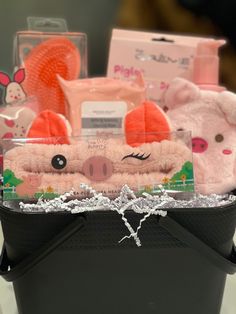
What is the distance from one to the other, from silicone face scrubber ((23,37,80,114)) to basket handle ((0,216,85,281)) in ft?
1.00

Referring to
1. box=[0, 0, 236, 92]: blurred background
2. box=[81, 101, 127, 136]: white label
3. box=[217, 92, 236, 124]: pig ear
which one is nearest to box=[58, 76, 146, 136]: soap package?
box=[81, 101, 127, 136]: white label

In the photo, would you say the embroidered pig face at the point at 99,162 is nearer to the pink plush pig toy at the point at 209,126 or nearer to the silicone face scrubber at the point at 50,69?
the pink plush pig toy at the point at 209,126

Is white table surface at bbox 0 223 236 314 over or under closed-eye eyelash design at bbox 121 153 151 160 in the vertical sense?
under

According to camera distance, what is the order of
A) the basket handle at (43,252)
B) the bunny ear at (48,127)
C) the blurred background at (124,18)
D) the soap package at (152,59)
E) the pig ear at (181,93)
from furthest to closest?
the blurred background at (124,18) → the soap package at (152,59) → the pig ear at (181,93) → the bunny ear at (48,127) → the basket handle at (43,252)

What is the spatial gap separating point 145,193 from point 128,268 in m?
0.08

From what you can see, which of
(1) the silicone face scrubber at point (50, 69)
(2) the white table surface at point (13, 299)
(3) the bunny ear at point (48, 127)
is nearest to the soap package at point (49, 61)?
(1) the silicone face scrubber at point (50, 69)

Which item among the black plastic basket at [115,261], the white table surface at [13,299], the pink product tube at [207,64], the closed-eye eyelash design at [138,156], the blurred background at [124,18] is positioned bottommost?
the white table surface at [13,299]

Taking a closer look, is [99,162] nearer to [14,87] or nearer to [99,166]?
[99,166]

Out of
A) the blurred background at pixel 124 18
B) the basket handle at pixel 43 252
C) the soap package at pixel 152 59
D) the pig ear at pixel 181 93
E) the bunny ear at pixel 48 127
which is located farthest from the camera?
the blurred background at pixel 124 18

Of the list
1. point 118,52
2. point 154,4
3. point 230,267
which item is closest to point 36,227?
point 230,267

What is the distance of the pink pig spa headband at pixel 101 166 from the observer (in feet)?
1.47

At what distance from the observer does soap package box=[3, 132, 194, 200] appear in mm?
446

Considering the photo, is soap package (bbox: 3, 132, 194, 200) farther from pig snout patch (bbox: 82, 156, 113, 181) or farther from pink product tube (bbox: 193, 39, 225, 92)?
pink product tube (bbox: 193, 39, 225, 92)

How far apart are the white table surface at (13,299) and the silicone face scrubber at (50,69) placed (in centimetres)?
27
